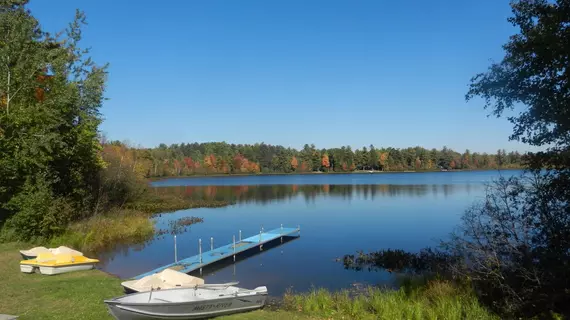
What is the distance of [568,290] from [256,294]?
7.91 meters

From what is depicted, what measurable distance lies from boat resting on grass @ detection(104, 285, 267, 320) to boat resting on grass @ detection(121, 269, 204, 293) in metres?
0.43

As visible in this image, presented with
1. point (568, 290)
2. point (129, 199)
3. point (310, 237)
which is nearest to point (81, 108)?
point (310, 237)

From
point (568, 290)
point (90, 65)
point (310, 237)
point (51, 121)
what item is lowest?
point (310, 237)

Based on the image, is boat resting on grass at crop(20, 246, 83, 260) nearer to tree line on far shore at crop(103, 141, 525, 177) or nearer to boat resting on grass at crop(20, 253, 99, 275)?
boat resting on grass at crop(20, 253, 99, 275)

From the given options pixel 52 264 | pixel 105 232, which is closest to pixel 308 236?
pixel 105 232

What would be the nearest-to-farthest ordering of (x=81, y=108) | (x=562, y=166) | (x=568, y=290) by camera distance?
(x=568, y=290)
(x=562, y=166)
(x=81, y=108)

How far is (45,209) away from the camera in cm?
2036

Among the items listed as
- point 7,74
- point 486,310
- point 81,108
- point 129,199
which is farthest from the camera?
point 129,199

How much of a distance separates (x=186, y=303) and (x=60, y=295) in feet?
13.4

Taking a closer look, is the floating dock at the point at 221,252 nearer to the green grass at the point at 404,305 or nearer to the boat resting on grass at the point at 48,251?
the boat resting on grass at the point at 48,251

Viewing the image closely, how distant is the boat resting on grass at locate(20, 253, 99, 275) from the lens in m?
14.6

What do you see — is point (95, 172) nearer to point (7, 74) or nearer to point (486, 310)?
point (7, 74)

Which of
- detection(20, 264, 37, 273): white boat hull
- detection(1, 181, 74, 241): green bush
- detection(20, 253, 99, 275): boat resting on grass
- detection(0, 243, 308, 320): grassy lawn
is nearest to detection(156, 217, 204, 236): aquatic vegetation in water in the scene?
detection(1, 181, 74, 241): green bush

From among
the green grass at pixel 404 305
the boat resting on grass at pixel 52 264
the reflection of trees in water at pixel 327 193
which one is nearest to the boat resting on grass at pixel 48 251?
the boat resting on grass at pixel 52 264
